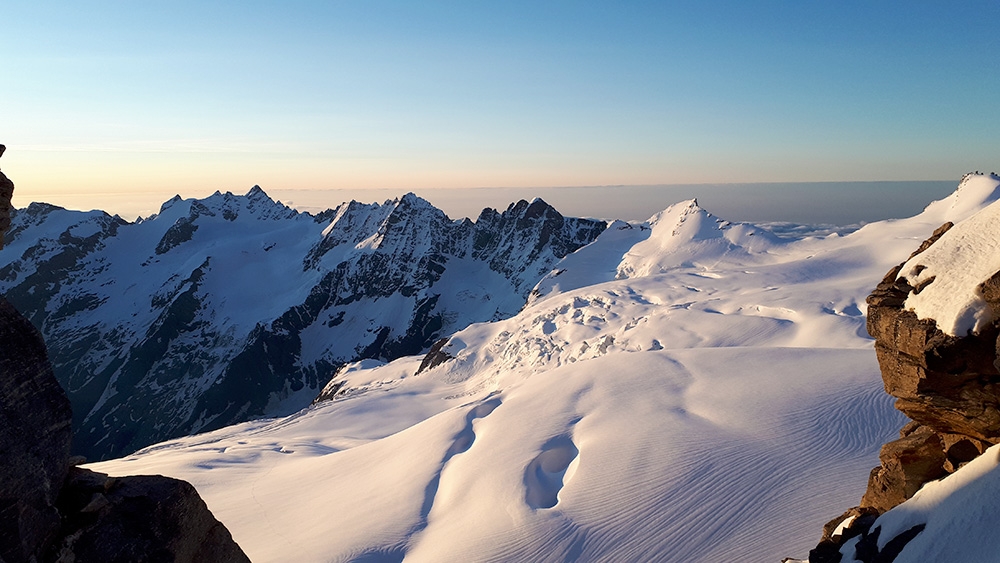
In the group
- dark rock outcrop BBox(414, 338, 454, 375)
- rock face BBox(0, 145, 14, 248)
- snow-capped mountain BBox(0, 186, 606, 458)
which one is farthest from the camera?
snow-capped mountain BBox(0, 186, 606, 458)

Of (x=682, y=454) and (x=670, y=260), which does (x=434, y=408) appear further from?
(x=670, y=260)

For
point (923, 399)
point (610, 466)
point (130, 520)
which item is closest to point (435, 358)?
point (610, 466)

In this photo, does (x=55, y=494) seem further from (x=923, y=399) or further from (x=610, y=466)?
(x=610, y=466)

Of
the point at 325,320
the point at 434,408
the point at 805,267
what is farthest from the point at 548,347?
the point at 325,320

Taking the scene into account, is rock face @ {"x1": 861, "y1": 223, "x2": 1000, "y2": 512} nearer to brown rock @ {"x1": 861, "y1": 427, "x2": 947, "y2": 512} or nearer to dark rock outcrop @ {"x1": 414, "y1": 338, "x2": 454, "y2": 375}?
brown rock @ {"x1": 861, "y1": 427, "x2": 947, "y2": 512}

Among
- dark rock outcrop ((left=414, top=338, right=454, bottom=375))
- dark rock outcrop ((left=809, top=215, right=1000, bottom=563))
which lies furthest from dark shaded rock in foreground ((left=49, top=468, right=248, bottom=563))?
dark rock outcrop ((left=414, top=338, right=454, bottom=375))
